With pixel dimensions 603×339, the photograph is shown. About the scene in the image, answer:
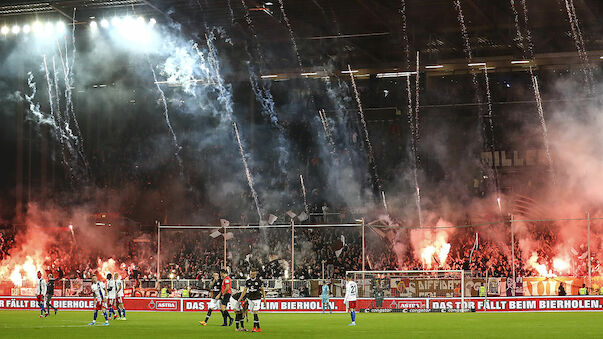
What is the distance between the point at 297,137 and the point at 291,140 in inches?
21.3

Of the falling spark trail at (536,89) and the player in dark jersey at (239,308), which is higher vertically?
the falling spark trail at (536,89)

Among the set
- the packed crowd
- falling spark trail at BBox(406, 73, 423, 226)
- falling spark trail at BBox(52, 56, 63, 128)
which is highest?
falling spark trail at BBox(52, 56, 63, 128)

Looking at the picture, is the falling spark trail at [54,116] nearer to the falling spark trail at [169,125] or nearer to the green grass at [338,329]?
the falling spark trail at [169,125]

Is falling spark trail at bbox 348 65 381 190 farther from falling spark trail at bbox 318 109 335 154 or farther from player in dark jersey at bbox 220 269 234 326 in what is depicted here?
player in dark jersey at bbox 220 269 234 326

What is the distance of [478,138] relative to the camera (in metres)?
55.8

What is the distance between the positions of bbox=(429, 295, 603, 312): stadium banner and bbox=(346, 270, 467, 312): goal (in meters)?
0.04

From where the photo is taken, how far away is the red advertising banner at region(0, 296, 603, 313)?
108 feet

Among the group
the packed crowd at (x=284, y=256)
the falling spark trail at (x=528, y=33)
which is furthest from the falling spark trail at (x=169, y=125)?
the falling spark trail at (x=528, y=33)

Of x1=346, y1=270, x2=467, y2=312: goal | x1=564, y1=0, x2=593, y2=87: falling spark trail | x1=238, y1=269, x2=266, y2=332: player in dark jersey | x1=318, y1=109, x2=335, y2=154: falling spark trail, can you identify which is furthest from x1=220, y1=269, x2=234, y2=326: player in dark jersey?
x1=318, y1=109, x2=335, y2=154: falling spark trail

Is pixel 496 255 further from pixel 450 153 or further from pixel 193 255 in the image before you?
pixel 193 255

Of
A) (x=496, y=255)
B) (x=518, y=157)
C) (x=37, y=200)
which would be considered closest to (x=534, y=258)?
(x=496, y=255)

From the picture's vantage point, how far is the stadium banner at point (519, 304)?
32.8m

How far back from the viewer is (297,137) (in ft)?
194

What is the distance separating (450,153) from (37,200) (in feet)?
100.0
